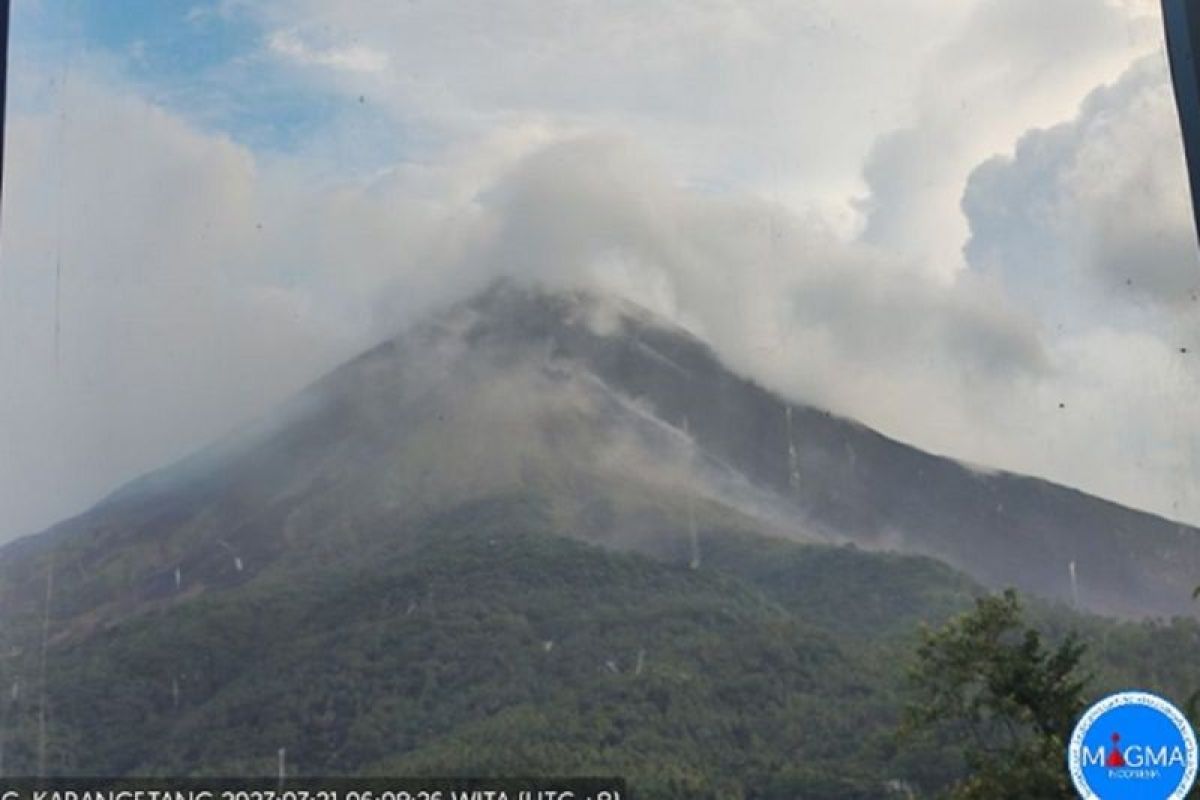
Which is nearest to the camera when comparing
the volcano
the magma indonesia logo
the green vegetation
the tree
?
the magma indonesia logo

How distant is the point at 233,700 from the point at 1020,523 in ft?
102

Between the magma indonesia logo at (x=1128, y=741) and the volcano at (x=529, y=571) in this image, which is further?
the volcano at (x=529, y=571)

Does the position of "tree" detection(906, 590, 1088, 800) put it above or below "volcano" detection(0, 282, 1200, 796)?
below

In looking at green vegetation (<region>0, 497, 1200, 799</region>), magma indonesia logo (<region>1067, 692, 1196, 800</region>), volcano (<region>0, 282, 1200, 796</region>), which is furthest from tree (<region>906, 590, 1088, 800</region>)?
volcano (<region>0, 282, 1200, 796</region>)

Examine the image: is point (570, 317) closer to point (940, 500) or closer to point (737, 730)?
point (940, 500)

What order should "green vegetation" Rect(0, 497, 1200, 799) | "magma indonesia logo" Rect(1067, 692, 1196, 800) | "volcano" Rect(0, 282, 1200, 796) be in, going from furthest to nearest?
"volcano" Rect(0, 282, 1200, 796) < "green vegetation" Rect(0, 497, 1200, 799) < "magma indonesia logo" Rect(1067, 692, 1196, 800)

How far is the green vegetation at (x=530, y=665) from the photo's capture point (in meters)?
32.3

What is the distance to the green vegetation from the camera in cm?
3234

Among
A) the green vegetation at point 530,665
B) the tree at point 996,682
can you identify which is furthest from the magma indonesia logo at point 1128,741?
the green vegetation at point 530,665

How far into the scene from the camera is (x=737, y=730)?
116 ft

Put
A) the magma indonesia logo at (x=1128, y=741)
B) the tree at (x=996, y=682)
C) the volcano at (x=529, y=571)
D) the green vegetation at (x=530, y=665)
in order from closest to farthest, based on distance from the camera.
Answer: the magma indonesia logo at (x=1128, y=741) < the tree at (x=996, y=682) < the green vegetation at (x=530, y=665) < the volcano at (x=529, y=571)

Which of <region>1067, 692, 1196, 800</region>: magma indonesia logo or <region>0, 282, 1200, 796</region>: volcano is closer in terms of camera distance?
<region>1067, 692, 1196, 800</region>: magma indonesia logo

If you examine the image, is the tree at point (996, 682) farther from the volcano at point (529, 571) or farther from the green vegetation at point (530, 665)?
the volcano at point (529, 571)

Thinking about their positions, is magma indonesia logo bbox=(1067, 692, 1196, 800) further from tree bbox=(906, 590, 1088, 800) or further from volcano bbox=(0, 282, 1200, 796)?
volcano bbox=(0, 282, 1200, 796)
